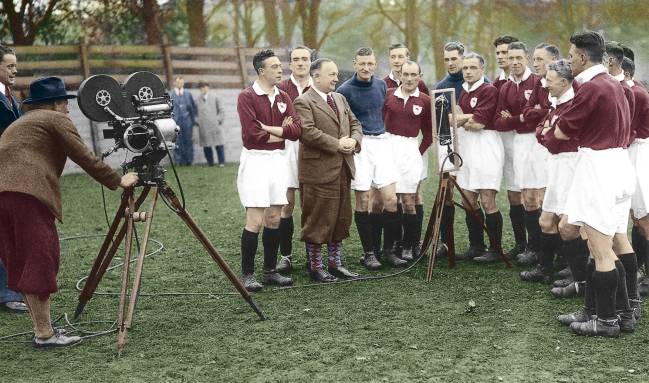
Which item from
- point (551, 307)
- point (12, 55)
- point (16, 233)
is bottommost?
point (551, 307)

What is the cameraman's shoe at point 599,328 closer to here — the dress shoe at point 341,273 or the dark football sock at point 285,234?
the dress shoe at point 341,273

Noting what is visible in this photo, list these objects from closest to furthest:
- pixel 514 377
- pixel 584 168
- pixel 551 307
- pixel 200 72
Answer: pixel 514 377 < pixel 584 168 < pixel 551 307 < pixel 200 72

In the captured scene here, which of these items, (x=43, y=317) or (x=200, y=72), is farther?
(x=200, y=72)

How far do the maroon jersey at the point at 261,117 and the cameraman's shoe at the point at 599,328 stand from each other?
8.96ft

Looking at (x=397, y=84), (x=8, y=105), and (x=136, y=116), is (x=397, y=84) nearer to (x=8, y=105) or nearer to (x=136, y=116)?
(x=136, y=116)

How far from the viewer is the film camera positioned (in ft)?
17.4

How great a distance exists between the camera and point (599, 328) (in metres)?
5.21

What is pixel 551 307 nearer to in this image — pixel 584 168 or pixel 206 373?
pixel 584 168

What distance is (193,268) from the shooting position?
25.4 feet

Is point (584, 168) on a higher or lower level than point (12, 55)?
lower

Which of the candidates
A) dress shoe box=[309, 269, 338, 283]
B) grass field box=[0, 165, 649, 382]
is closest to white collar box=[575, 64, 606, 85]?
grass field box=[0, 165, 649, 382]

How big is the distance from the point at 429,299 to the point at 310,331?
1244 millimetres

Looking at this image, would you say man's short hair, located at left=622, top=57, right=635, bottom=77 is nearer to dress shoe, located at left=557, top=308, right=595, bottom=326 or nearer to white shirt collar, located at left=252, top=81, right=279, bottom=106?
dress shoe, located at left=557, top=308, right=595, bottom=326

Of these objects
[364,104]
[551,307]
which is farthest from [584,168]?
[364,104]
